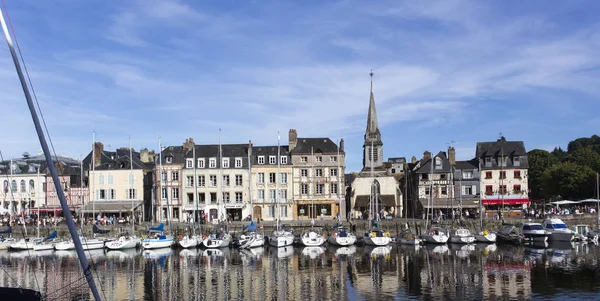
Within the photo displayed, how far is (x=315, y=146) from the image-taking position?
72.5 metres

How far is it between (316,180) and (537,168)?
39.7 m

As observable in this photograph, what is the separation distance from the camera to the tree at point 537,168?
89.9m

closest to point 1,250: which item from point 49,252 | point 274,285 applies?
point 49,252

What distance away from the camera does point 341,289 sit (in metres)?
32.3

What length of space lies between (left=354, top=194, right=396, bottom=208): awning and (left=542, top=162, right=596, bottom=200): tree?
23.2 metres

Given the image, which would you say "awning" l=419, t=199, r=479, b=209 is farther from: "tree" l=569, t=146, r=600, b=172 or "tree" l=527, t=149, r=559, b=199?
"tree" l=527, t=149, r=559, b=199

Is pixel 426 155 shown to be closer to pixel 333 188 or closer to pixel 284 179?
pixel 333 188

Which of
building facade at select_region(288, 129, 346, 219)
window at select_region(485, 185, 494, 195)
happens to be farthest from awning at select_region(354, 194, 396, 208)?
window at select_region(485, 185, 494, 195)

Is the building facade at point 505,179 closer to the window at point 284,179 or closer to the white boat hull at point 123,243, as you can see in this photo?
the window at point 284,179

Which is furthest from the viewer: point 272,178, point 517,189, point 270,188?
point 517,189

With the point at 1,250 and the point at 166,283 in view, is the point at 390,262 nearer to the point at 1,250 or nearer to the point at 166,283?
the point at 166,283

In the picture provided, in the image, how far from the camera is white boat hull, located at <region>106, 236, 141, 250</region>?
55.8 metres

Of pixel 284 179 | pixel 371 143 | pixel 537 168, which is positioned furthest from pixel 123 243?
pixel 537 168

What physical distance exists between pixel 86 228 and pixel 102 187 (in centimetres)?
1089
